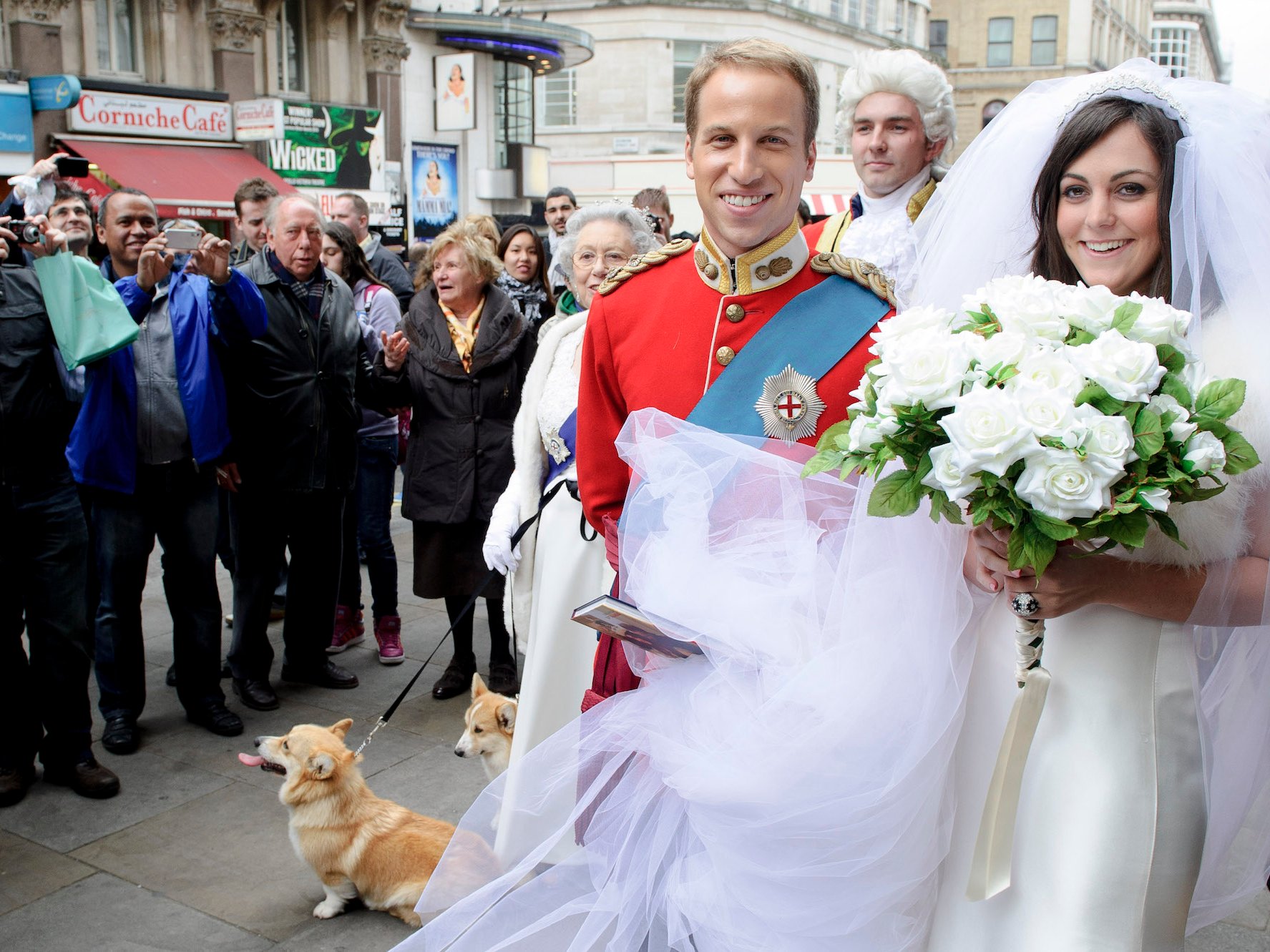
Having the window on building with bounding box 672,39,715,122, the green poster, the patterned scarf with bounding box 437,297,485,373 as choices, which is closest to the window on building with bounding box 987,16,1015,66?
the window on building with bounding box 672,39,715,122

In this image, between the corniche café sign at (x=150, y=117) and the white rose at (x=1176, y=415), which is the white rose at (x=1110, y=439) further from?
the corniche café sign at (x=150, y=117)

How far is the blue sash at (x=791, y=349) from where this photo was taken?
2320 mm

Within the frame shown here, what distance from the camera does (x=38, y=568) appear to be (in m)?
4.16

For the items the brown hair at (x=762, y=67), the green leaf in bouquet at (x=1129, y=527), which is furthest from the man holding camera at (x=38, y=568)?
the green leaf in bouquet at (x=1129, y=527)

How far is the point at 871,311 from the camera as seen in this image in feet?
Result: 7.75

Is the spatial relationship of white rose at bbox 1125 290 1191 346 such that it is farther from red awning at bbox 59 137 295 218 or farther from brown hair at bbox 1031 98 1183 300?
red awning at bbox 59 137 295 218

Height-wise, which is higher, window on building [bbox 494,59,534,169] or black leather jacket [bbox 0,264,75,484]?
window on building [bbox 494,59,534,169]

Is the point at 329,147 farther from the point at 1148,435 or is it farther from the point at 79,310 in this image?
the point at 1148,435

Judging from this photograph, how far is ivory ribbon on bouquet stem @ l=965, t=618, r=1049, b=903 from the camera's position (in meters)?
1.84

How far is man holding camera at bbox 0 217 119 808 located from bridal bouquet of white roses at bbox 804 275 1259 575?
10.7 feet

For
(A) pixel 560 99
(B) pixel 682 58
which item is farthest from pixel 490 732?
(A) pixel 560 99

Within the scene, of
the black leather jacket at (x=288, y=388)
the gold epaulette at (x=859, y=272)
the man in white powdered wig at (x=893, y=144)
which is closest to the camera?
the gold epaulette at (x=859, y=272)

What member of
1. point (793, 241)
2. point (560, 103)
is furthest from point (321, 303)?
point (560, 103)

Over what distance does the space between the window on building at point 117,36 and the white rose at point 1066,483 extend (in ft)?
60.9
